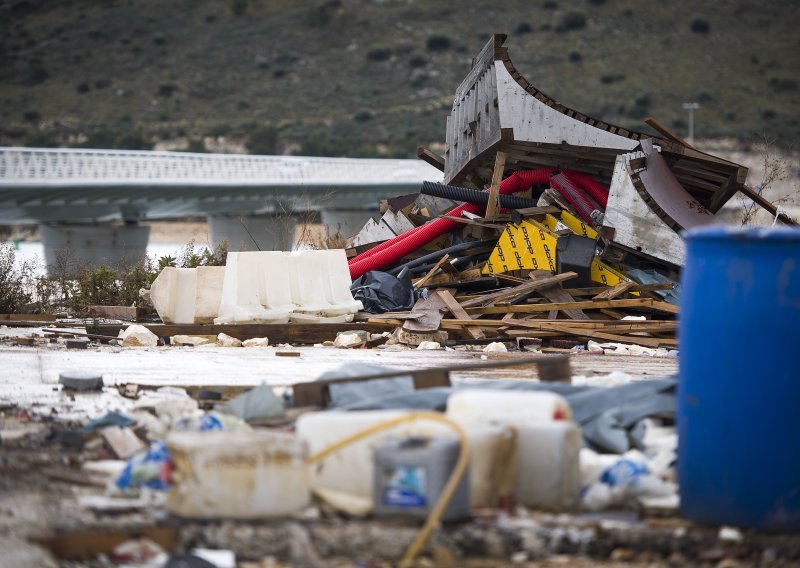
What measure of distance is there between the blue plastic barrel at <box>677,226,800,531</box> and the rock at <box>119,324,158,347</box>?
7.80m

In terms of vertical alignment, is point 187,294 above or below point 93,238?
below

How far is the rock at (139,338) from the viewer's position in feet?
37.9

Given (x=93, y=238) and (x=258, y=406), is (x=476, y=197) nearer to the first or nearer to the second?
(x=258, y=406)

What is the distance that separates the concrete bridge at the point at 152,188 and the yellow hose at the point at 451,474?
1156 inches

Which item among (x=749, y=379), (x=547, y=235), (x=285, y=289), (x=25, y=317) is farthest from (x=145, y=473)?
(x=25, y=317)

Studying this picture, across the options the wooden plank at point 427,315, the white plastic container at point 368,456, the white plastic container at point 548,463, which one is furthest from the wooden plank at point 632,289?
the white plastic container at point 368,456

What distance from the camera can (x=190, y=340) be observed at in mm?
11805

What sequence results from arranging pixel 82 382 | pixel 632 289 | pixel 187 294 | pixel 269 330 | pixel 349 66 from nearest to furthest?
pixel 82 382 → pixel 269 330 → pixel 187 294 → pixel 632 289 → pixel 349 66

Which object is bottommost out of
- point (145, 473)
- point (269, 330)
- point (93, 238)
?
point (145, 473)

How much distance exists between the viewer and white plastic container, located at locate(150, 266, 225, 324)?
12.6m

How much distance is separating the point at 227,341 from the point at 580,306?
3762 millimetres

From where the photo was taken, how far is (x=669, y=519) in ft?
16.1

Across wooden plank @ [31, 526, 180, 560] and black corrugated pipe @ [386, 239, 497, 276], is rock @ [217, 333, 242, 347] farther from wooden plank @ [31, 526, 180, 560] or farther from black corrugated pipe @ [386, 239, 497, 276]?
wooden plank @ [31, 526, 180, 560]

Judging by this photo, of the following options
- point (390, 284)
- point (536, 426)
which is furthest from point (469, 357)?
point (536, 426)
